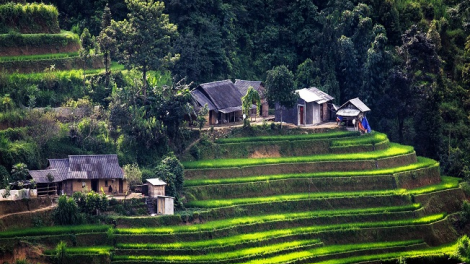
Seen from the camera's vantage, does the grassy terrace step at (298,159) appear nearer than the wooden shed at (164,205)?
No

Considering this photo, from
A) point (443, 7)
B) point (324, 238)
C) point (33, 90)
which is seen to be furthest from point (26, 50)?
point (443, 7)

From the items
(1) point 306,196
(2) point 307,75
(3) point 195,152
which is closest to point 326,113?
(2) point 307,75

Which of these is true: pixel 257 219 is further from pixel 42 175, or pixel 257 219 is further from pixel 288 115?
pixel 42 175

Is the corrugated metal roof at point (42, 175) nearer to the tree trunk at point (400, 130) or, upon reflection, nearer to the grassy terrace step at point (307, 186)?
the grassy terrace step at point (307, 186)

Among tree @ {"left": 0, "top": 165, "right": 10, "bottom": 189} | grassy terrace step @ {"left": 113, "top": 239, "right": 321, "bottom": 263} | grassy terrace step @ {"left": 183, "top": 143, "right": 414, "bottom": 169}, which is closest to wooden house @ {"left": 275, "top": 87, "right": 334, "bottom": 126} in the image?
grassy terrace step @ {"left": 183, "top": 143, "right": 414, "bottom": 169}

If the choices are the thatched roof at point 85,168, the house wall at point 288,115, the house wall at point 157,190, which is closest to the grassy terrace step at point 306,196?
the house wall at point 157,190

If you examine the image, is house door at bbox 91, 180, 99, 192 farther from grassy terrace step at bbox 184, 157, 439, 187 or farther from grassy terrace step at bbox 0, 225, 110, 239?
grassy terrace step at bbox 184, 157, 439, 187
